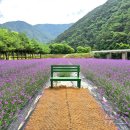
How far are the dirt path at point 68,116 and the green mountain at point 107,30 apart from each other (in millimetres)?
67511

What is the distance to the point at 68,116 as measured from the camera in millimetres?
5629

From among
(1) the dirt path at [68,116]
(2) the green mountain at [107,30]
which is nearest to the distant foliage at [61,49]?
(2) the green mountain at [107,30]

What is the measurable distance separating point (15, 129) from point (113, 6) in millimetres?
126078

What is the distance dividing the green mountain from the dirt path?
221ft

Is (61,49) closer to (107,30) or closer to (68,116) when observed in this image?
(107,30)

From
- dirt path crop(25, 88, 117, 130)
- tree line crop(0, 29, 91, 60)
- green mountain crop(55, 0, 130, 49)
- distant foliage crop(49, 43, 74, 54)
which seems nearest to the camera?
dirt path crop(25, 88, 117, 130)

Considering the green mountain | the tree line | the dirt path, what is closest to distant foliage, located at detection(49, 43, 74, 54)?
the tree line

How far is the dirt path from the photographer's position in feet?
16.2

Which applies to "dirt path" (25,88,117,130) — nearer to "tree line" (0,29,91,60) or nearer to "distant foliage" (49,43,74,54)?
"tree line" (0,29,91,60)

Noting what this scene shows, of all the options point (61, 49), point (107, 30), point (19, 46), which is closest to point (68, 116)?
point (19, 46)

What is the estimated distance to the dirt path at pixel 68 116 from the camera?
16.2 ft

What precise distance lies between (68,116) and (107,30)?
9242 cm

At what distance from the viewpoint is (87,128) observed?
4812 millimetres

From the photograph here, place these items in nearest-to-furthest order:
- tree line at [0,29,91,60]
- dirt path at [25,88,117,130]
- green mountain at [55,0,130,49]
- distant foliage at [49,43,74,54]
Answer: dirt path at [25,88,117,130] < tree line at [0,29,91,60] < green mountain at [55,0,130,49] < distant foliage at [49,43,74,54]
